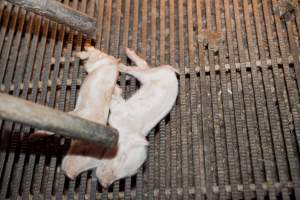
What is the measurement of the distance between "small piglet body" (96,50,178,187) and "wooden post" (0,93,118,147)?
12.7 inches

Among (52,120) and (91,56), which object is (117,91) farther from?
(52,120)

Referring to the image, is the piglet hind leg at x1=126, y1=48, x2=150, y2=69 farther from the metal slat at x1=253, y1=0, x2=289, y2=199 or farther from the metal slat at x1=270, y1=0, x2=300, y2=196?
the metal slat at x1=270, y1=0, x2=300, y2=196

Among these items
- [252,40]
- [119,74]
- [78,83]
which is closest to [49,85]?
[78,83]

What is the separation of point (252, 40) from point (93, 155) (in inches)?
74.9

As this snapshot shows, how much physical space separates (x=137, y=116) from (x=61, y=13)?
4.29ft

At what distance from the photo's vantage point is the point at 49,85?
3.40 metres

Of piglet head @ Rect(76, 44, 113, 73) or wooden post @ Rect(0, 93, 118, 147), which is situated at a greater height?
piglet head @ Rect(76, 44, 113, 73)

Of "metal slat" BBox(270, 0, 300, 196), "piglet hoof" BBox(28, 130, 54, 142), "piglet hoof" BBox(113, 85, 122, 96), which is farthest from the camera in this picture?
"piglet hoof" BBox(113, 85, 122, 96)

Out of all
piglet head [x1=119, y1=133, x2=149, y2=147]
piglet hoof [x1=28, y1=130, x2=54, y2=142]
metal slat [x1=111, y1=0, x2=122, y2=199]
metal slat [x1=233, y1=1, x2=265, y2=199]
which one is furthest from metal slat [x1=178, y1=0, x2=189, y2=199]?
piglet hoof [x1=28, y1=130, x2=54, y2=142]

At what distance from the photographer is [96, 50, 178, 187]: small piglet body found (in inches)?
106

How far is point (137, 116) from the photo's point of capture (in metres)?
2.79

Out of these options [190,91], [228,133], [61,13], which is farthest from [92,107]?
[228,133]

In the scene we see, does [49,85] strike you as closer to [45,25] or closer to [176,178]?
[45,25]

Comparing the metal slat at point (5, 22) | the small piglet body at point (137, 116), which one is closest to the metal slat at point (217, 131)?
the small piglet body at point (137, 116)
